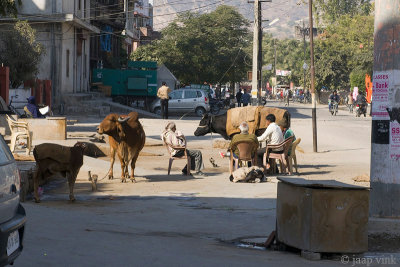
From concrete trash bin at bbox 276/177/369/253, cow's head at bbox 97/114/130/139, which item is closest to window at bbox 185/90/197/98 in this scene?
cow's head at bbox 97/114/130/139

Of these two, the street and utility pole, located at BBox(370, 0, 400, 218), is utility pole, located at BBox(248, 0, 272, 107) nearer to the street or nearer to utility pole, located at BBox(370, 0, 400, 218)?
the street

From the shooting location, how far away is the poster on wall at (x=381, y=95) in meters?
9.19

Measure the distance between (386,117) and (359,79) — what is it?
64.9 m

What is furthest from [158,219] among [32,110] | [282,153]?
[32,110]

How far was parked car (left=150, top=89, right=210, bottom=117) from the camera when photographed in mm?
42781

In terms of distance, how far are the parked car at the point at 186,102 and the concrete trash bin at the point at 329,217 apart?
3480 centimetres

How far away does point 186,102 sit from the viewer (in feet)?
141

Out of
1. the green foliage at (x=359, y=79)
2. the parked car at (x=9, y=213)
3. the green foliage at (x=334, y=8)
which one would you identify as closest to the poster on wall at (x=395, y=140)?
the parked car at (x=9, y=213)

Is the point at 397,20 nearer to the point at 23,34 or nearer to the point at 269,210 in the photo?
the point at 269,210

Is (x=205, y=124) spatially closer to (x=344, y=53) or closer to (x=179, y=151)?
(x=179, y=151)

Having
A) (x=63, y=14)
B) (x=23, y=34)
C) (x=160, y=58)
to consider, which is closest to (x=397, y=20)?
(x=23, y=34)

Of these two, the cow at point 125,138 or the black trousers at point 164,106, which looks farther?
the black trousers at point 164,106

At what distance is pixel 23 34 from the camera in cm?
3391

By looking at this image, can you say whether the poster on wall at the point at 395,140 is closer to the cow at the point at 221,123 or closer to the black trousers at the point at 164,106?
the cow at the point at 221,123
